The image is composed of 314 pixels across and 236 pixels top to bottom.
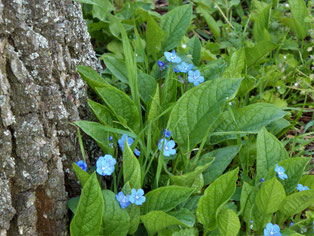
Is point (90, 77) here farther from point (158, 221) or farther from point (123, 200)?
point (158, 221)

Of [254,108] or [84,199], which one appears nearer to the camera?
[84,199]

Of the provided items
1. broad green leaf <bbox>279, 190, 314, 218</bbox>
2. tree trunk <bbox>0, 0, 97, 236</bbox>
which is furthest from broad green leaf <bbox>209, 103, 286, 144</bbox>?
tree trunk <bbox>0, 0, 97, 236</bbox>

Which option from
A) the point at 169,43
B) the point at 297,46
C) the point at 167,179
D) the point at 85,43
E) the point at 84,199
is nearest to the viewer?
the point at 84,199

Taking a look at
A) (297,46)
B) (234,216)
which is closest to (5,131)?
(234,216)

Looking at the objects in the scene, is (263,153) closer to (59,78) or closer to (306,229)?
(306,229)

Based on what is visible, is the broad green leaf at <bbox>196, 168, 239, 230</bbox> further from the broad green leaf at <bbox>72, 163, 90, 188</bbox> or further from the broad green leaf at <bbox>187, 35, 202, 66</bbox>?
the broad green leaf at <bbox>187, 35, 202, 66</bbox>

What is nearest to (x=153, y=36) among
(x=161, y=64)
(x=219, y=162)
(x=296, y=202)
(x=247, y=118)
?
(x=161, y=64)

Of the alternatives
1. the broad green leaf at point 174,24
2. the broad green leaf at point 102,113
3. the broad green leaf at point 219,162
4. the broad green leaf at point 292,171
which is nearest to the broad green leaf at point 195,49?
the broad green leaf at point 174,24
